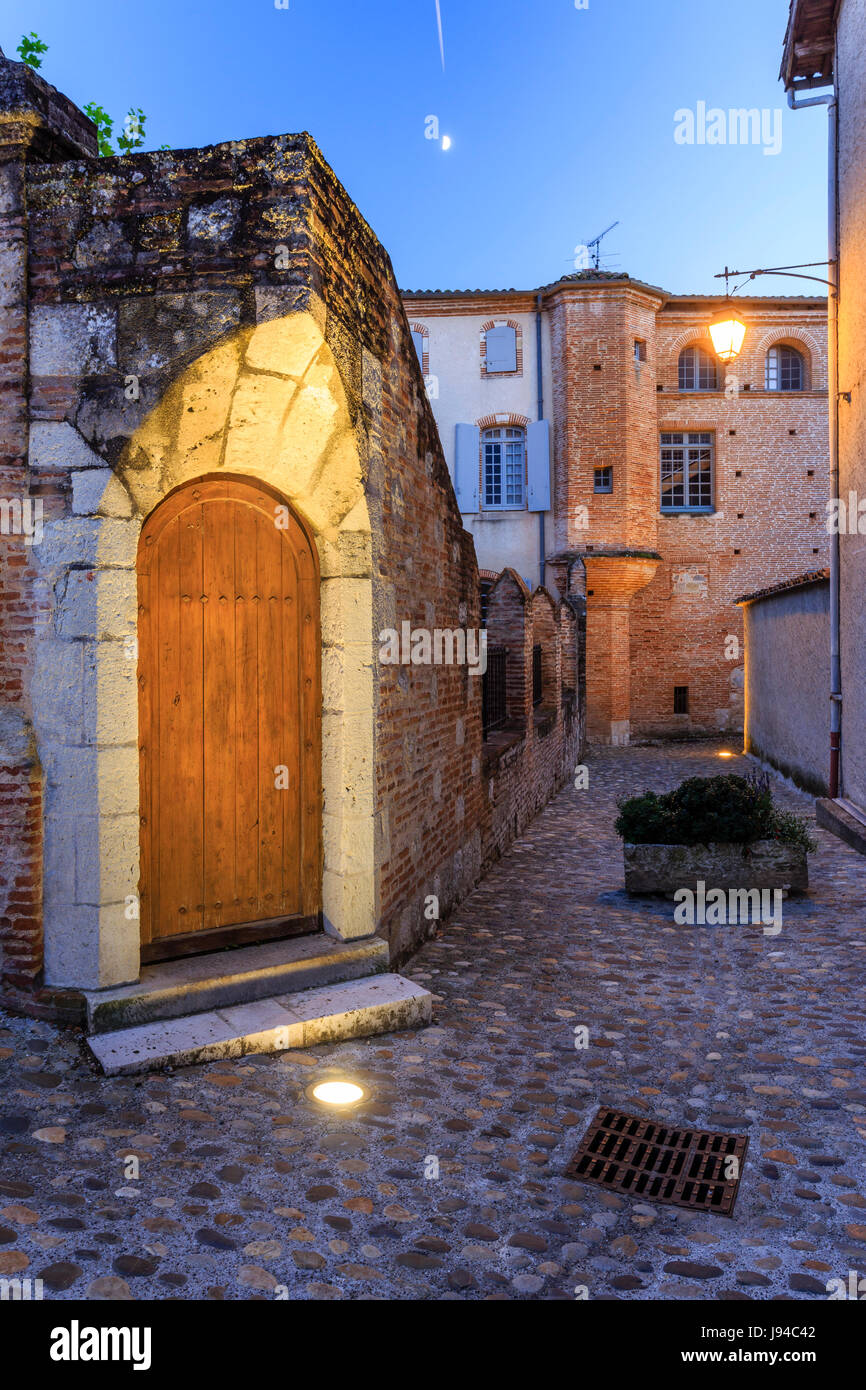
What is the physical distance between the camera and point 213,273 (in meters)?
3.93

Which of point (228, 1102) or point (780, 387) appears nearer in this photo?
point (228, 1102)

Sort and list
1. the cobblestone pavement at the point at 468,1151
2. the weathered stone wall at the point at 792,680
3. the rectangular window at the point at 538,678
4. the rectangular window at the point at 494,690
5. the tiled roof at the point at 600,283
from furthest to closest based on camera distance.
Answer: the tiled roof at the point at 600,283
the rectangular window at the point at 538,678
the weathered stone wall at the point at 792,680
the rectangular window at the point at 494,690
the cobblestone pavement at the point at 468,1151

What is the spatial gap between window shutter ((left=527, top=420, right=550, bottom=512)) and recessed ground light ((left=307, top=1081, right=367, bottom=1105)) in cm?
1787

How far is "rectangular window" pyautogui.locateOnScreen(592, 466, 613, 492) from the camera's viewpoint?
20.0 m

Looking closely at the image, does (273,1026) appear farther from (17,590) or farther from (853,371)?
(853,371)

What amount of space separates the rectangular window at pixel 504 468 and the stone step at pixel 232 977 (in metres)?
17.2

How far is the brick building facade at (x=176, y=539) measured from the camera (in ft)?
12.9

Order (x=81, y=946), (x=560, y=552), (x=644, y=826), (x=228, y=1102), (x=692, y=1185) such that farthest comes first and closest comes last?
1. (x=560, y=552)
2. (x=644, y=826)
3. (x=81, y=946)
4. (x=228, y=1102)
5. (x=692, y=1185)

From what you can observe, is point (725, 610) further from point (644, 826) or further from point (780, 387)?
point (644, 826)

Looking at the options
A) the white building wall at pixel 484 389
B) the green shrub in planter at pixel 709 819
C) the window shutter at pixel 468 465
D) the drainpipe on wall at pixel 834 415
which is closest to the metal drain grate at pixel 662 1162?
the green shrub in planter at pixel 709 819

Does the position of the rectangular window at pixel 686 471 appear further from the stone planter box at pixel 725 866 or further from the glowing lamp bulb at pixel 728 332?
the stone planter box at pixel 725 866
